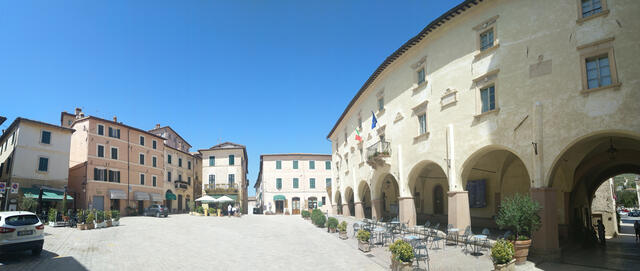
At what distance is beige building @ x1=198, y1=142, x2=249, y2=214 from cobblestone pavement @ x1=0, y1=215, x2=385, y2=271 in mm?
30657

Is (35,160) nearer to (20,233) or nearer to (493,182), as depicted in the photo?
(20,233)

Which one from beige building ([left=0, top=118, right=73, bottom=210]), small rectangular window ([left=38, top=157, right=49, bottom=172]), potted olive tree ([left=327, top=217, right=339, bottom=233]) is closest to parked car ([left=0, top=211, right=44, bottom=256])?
potted olive tree ([left=327, top=217, right=339, bottom=233])

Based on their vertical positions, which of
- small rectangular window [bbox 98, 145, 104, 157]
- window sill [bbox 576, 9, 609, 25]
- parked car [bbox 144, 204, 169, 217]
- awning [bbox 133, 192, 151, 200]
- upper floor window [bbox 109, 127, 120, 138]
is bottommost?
parked car [bbox 144, 204, 169, 217]

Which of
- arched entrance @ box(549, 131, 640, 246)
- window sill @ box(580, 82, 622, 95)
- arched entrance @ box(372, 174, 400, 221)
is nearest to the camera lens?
window sill @ box(580, 82, 622, 95)

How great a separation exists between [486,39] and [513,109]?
4.04 m

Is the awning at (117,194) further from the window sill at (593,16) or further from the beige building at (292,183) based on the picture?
the window sill at (593,16)

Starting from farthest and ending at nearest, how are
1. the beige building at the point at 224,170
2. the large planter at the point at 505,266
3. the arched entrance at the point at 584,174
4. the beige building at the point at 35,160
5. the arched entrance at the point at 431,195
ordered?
the beige building at the point at 224,170
the beige building at the point at 35,160
the arched entrance at the point at 431,195
the arched entrance at the point at 584,174
the large planter at the point at 505,266

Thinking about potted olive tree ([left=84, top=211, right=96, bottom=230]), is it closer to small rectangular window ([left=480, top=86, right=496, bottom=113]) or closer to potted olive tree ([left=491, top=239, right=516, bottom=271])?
potted olive tree ([left=491, top=239, right=516, bottom=271])

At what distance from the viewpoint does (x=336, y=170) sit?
44031 mm

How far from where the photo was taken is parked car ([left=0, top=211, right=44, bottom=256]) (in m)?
12.0

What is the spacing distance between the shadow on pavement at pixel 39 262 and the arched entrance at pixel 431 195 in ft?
63.2

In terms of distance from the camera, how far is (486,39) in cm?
1692

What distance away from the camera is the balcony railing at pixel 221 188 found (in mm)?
51344

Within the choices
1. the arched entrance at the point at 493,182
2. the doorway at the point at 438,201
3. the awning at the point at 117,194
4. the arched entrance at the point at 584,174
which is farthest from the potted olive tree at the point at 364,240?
the awning at the point at 117,194
